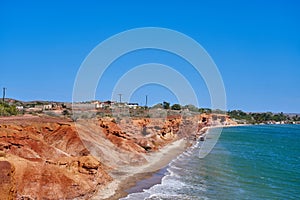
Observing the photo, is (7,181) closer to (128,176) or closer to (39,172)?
(39,172)

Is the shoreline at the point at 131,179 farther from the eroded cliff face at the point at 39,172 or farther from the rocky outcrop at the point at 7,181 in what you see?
the rocky outcrop at the point at 7,181

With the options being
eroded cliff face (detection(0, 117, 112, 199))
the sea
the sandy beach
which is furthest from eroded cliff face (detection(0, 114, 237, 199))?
the sea

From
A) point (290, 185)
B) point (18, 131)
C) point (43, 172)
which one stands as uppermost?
point (18, 131)

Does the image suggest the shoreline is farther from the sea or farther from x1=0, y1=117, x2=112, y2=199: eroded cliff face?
x1=0, y1=117, x2=112, y2=199: eroded cliff face

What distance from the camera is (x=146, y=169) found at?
155 feet

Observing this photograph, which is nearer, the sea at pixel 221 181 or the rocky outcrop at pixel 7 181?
the rocky outcrop at pixel 7 181

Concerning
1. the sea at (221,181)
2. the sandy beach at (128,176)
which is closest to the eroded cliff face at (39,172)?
the sandy beach at (128,176)

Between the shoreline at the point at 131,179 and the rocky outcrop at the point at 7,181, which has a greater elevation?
the rocky outcrop at the point at 7,181

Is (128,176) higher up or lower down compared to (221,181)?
higher up

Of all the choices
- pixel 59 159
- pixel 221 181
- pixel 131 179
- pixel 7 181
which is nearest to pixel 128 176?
pixel 131 179

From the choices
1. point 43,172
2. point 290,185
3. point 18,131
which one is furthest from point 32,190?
point 290,185

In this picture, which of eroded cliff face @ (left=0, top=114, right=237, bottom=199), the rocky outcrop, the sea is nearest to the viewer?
the rocky outcrop

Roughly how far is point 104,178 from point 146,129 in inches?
2217

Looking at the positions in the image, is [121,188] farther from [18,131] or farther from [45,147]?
[18,131]
